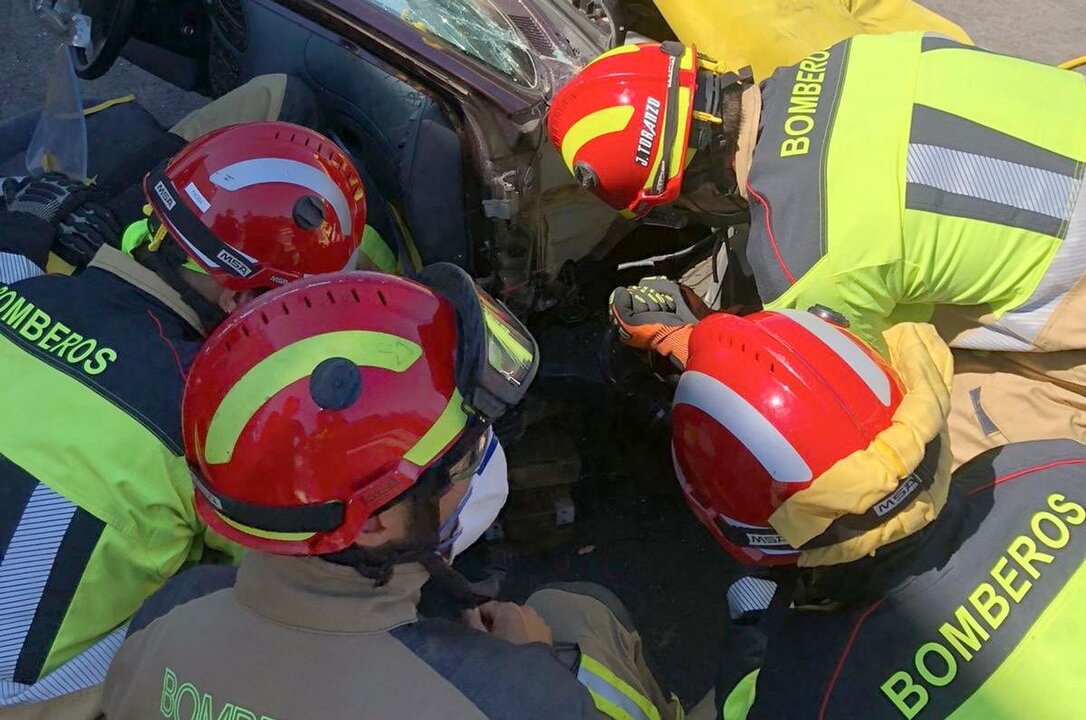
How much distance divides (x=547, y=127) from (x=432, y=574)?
5.23 ft

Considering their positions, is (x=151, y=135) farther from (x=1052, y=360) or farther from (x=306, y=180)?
(x=1052, y=360)

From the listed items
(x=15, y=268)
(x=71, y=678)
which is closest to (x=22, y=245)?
(x=15, y=268)

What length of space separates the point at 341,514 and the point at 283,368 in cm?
26

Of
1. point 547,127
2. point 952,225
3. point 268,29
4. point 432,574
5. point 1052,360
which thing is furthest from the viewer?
point 268,29

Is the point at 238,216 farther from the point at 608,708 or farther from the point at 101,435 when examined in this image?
the point at 608,708

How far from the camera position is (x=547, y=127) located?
2.66m

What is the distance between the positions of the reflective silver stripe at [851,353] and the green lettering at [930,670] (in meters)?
0.45

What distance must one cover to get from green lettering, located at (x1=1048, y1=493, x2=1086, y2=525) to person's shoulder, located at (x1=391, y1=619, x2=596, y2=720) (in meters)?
0.93

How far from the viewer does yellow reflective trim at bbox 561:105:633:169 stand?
7.95ft

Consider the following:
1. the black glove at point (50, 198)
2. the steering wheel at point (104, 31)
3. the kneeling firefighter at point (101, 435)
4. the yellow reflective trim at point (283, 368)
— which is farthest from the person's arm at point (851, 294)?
the steering wheel at point (104, 31)

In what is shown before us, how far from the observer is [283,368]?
4.64 feet

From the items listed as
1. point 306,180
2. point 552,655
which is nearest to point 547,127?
point 306,180

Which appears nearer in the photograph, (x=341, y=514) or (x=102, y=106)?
(x=341, y=514)

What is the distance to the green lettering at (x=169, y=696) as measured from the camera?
1.38 metres
